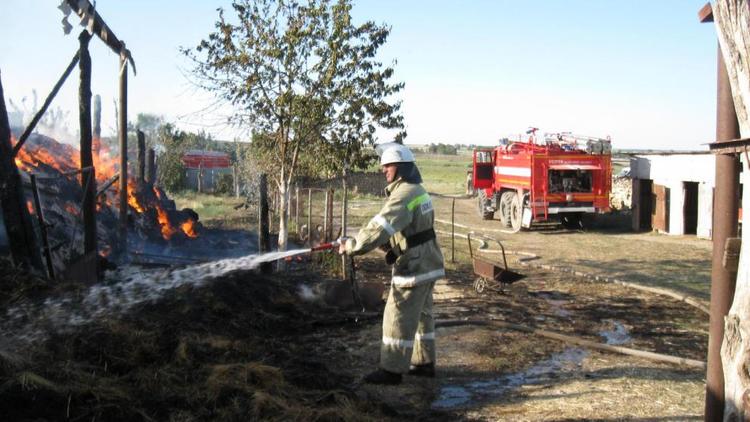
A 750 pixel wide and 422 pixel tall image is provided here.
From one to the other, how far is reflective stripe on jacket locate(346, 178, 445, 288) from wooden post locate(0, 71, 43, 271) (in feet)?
10.2

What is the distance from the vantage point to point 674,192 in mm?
17234

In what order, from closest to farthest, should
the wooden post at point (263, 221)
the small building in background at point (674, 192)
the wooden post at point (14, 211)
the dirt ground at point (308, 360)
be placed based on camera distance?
the dirt ground at point (308, 360) < the wooden post at point (14, 211) < the wooden post at point (263, 221) < the small building in background at point (674, 192)

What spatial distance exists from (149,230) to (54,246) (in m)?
5.36

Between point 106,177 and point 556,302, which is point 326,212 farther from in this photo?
point 106,177

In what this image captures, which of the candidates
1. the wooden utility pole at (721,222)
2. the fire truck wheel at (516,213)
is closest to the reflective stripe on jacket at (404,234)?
the wooden utility pole at (721,222)

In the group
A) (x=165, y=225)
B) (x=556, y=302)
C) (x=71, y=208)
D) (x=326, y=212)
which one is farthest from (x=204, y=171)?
(x=556, y=302)

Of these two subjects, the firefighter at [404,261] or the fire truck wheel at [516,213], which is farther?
the fire truck wheel at [516,213]

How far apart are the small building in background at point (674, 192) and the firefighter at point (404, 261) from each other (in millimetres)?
12691

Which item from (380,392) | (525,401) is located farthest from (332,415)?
(525,401)

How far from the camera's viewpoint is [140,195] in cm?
1292

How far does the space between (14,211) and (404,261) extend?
12.0 feet

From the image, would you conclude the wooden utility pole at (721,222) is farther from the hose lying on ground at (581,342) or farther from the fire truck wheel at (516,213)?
the fire truck wheel at (516,213)

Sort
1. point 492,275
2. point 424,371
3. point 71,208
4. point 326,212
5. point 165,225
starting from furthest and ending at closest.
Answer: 1. point 165,225
2. point 326,212
3. point 71,208
4. point 492,275
5. point 424,371

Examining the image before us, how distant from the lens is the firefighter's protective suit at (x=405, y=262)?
4.93 meters
